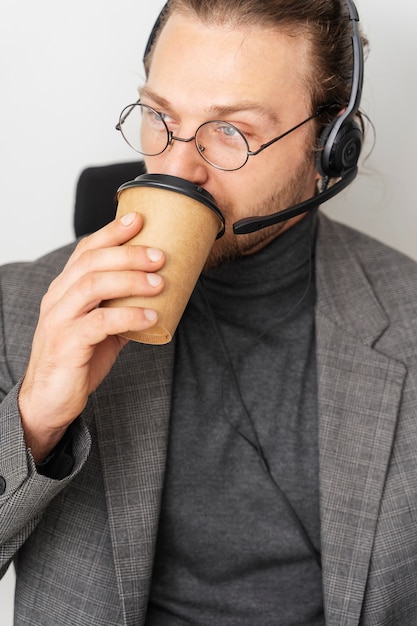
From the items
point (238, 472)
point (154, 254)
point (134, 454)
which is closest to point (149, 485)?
point (134, 454)

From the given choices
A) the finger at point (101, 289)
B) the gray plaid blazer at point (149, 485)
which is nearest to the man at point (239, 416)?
the gray plaid blazer at point (149, 485)

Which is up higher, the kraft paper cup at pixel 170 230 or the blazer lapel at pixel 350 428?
the kraft paper cup at pixel 170 230

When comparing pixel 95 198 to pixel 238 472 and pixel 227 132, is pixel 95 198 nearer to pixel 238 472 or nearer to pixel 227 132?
pixel 227 132

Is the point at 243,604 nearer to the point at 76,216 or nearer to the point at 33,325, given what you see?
the point at 33,325

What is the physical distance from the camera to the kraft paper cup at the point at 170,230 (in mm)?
1151

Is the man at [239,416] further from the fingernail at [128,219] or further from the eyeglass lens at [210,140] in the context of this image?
the fingernail at [128,219]

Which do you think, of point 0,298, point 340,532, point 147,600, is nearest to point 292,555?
point 340,532

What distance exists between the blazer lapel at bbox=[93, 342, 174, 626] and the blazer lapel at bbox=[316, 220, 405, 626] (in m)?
0.30

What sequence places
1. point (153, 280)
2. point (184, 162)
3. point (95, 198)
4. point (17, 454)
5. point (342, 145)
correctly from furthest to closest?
Answer: point (95, 198) → point (342, 145) → point (184, 162) → point (17, 454) → point (153, 280)

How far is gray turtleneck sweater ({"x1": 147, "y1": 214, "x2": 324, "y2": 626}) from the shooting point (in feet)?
5.10

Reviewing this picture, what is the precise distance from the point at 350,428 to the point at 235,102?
616 mm

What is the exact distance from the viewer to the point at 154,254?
114 cm

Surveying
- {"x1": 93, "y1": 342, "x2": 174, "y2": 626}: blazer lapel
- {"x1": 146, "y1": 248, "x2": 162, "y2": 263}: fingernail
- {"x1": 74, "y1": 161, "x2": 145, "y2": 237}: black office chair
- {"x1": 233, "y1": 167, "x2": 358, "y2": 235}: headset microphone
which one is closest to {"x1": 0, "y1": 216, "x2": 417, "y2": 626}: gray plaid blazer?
{"x1": 93, "y1": 342, "x2": 174, "y2": 626}: blazer lapel

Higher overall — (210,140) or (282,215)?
(210,140)
